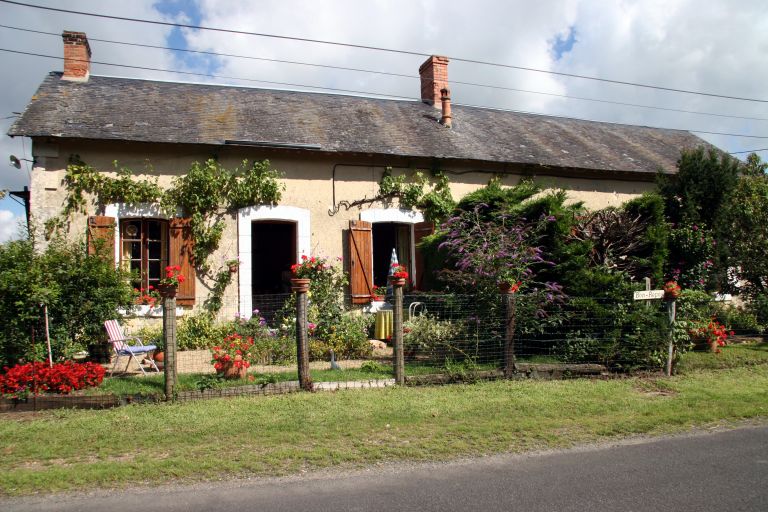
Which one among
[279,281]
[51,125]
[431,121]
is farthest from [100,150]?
[431,121]

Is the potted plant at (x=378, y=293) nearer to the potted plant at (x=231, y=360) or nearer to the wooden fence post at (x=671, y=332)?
the potted plant at (x=231, y=360)

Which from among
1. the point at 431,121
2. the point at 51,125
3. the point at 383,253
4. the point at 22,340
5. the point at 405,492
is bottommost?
the point at 405,492

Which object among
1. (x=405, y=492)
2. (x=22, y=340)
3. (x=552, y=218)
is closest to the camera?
(x=405, y=492)

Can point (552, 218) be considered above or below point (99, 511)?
above

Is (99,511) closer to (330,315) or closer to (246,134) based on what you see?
(330,315)

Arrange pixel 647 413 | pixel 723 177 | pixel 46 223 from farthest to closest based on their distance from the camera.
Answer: pixel 723 177, pixel 46 223, pixel 647 413

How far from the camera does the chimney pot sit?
1462cm

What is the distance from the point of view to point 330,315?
1058cm

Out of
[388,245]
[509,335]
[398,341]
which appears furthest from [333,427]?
[388,245]

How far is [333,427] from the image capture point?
5891 mm

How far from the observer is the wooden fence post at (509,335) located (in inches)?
311

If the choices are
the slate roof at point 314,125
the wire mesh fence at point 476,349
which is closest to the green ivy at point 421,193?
the slate roof at point 314,125

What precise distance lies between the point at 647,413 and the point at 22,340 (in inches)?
288

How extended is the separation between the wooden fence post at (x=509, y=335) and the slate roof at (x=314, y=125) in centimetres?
521
